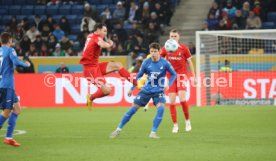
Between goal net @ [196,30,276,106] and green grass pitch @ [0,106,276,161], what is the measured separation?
3.09 metres

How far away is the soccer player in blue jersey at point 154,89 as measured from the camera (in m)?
12.7

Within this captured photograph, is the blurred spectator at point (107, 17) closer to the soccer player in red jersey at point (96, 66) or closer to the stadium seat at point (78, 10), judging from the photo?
the stadium seat at point (78, 10)

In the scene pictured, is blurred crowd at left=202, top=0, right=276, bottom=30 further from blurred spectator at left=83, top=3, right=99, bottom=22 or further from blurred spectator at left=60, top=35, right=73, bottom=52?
blurred spectator at left=60, top=35, right=73, bottom=52

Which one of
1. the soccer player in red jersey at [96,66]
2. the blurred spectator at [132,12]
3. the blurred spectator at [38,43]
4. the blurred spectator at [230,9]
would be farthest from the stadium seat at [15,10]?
the soccer player in red jersey at [96,66]

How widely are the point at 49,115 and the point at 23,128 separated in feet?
13.8

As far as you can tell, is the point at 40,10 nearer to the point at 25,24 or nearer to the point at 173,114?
the point at 25,24

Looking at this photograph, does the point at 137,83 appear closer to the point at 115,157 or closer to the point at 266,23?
the point at 115,157

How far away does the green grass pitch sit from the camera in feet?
33.4

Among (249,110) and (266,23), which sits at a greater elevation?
(266,23)

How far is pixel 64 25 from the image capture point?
28562 millimetres

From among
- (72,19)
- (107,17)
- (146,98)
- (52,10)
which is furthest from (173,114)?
(52,10)

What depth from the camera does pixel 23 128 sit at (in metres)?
15.7

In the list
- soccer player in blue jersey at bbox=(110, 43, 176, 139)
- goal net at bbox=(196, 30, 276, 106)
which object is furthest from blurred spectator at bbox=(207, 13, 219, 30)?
soccer player in blue jersey at bbox=(110, 43, 176, 139)

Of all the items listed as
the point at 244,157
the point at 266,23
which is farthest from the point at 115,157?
the point at 266,23
